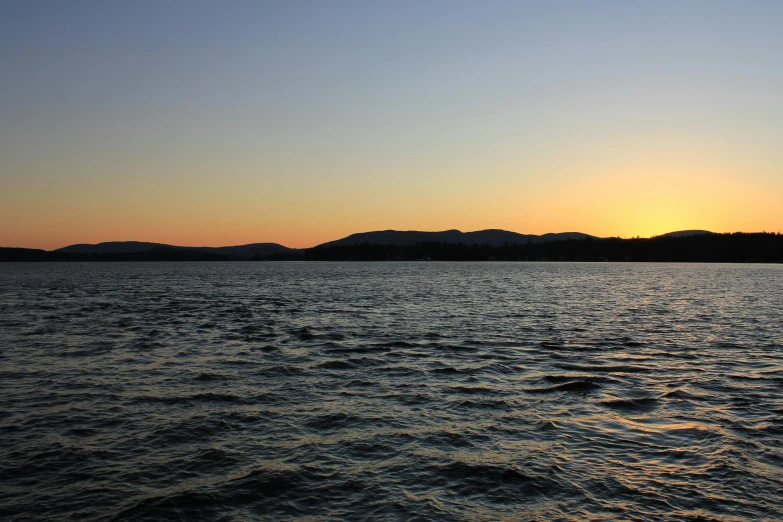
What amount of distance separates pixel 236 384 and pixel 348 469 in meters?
9.94

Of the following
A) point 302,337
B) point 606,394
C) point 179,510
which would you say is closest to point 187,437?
point 179,510

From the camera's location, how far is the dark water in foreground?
11703 millimetres

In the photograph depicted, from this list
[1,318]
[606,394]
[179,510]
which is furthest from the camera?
[1,318]

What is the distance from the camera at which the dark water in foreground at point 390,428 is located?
1170cm

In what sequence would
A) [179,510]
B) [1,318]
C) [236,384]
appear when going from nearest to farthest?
[179,510]
[236,384]
[1,318]

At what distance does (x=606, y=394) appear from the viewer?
2044cm

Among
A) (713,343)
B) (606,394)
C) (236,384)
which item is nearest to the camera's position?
(606,394)

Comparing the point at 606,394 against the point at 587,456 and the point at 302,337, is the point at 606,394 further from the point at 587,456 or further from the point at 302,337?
the point at 302,337

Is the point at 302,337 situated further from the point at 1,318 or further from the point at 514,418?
the point at 1,318

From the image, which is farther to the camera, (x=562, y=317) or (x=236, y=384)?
(x=562, y=317)

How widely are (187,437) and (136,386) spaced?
7.05 m

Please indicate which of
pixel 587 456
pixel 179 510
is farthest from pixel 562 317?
pixel 179 510

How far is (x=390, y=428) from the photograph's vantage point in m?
16.3

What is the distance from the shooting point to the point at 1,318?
46312 millimetres
